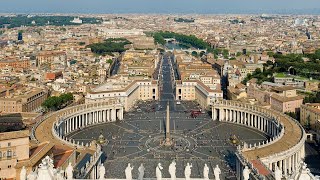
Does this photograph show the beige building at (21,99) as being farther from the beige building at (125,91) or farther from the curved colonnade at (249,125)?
the curved colonnade at (249,125)

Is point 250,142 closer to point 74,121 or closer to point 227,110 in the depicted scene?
point 227,110

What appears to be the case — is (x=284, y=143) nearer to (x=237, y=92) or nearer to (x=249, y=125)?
(x=249, y=125)

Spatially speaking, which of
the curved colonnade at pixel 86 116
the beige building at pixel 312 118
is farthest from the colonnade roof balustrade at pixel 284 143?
the curved colonnade at pixel 86 116

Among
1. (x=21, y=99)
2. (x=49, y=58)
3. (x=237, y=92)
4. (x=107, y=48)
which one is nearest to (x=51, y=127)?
(x=21, y=99)

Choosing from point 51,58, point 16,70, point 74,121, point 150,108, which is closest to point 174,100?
point 150,108

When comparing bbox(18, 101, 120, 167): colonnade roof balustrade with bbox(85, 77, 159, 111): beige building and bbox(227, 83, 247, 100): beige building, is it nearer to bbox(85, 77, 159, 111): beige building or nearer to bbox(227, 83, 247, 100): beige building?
bbox(85, 77, 159, 111): beige building
